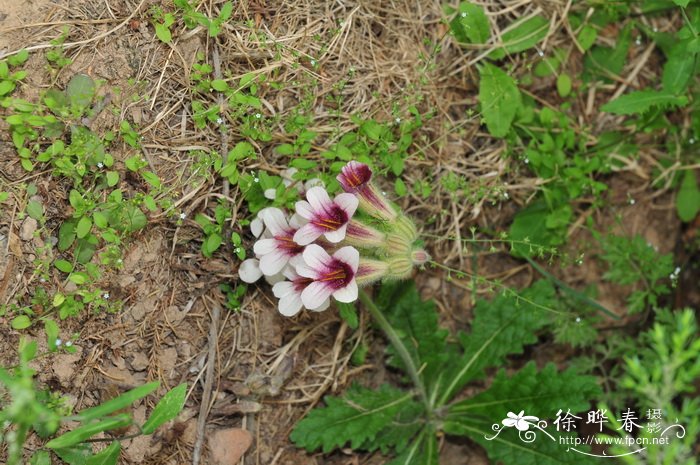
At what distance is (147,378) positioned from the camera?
114 inches

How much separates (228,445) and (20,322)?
3.28ft

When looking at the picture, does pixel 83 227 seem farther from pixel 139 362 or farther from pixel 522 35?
pixel 522 35

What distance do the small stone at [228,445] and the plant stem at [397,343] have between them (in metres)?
0.77

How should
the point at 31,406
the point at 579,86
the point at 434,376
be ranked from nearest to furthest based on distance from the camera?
1. the point at 31,406
2. the point at 434,376
3. the point at 579,86

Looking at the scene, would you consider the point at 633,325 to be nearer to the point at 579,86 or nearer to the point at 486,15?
the point at 579,86

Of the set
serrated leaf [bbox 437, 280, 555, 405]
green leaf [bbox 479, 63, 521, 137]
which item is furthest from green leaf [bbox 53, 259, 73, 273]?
green leaf [bbox 479, 63, 521, 137]

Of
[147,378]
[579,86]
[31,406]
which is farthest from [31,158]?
[579,86]

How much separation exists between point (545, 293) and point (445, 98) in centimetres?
107

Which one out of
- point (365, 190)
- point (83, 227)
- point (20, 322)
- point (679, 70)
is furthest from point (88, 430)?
point (679, 70)

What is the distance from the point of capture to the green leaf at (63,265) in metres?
2.67

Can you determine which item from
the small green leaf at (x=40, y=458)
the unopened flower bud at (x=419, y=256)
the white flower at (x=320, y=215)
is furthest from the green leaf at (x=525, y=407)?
the small green leaf at (x=40, y=458)

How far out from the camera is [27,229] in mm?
2682

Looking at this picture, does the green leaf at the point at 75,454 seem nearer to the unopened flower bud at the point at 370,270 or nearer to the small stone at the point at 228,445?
the small stone at the point at 228,445

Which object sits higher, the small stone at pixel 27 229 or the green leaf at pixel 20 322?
the small stone at pixel 27 229
